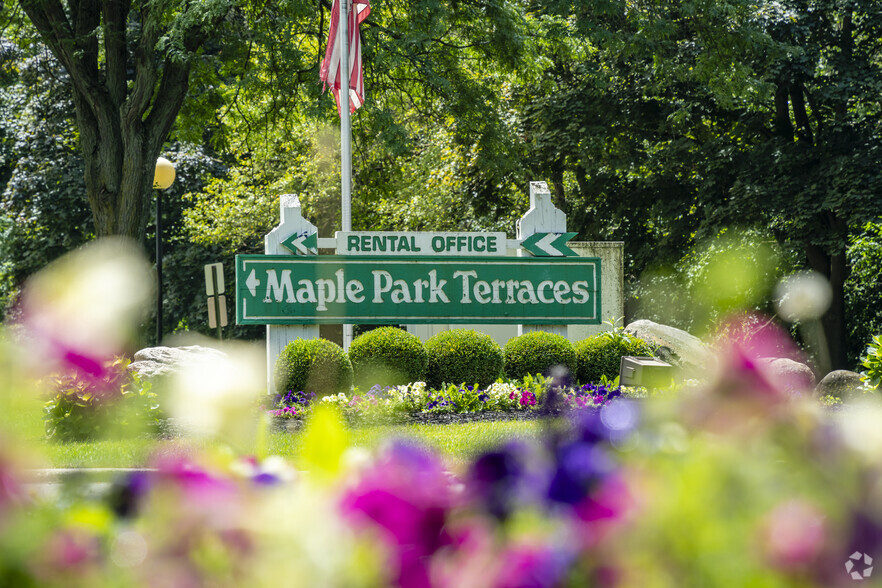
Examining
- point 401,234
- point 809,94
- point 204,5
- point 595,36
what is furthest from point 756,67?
point 204,5

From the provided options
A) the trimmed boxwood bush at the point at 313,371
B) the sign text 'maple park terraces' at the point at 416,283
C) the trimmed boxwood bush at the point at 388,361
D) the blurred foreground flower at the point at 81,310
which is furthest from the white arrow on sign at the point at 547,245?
the blurred foreground flower at the point at 81,310

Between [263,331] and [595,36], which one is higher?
[595,36]

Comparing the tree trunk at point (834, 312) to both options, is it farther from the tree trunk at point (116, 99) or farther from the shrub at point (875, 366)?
the tree trunk at point (116, 99)

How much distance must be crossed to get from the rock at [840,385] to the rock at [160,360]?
24.7 feet

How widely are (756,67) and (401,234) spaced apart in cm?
936

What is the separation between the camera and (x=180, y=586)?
33.0 inches

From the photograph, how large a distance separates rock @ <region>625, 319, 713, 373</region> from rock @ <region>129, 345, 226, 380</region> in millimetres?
5702

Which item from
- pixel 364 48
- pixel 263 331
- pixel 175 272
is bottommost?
pixel 263 331

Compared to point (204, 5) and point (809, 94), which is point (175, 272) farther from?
point (809, 94)

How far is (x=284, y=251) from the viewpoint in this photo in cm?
1174

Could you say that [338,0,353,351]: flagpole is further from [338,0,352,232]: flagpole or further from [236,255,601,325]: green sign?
[236,255,601,325]: green sign

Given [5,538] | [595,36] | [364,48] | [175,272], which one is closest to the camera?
[5,538]

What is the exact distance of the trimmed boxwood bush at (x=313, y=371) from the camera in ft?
34.3

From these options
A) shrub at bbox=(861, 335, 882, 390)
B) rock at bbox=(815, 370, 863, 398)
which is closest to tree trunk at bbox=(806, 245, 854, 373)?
rock at bbox=(815, 370, 863, 398)
